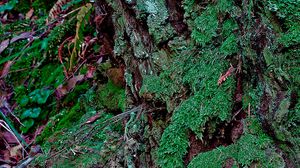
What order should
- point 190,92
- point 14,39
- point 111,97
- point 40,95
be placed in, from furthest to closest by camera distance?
1. point 14,39
2. point 40,95
3. point 111,97
4. point 190,92

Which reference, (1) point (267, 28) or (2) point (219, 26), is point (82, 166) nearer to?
(2) point (219, 26)

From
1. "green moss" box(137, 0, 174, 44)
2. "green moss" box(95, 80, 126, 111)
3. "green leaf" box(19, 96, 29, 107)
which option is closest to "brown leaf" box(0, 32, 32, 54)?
"green leaf" box(19, 96, 29, 107)

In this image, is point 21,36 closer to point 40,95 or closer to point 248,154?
point 40,95

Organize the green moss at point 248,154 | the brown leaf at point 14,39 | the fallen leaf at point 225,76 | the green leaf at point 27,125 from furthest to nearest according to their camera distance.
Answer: the brown leaf at point 14,39
the green leaf at point 27,125
the fallen leaf at point 225,76
the green moss at point 248,154

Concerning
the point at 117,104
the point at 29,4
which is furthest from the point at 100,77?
the point at 29,4

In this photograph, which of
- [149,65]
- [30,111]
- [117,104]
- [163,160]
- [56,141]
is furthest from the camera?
[30,111]

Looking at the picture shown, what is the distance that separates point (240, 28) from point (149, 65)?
53 cm

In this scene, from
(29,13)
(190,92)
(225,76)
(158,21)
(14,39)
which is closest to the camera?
(225,76)

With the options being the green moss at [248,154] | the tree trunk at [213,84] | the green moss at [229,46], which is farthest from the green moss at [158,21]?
the green moss at [248,154]

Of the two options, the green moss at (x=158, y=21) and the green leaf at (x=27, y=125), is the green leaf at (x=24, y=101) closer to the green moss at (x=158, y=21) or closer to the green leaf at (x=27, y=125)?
the green leaf at (x=27, y=125)

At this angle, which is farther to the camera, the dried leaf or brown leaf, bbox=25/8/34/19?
brown leaf, bbox=25/8/34/19

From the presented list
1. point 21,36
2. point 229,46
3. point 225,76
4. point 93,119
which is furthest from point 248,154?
point 21,36

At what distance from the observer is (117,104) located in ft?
7.47

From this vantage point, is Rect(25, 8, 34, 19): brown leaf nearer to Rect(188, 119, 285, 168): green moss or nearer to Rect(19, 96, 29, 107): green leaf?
Rect(19, 96, 29, 107): green leaf
